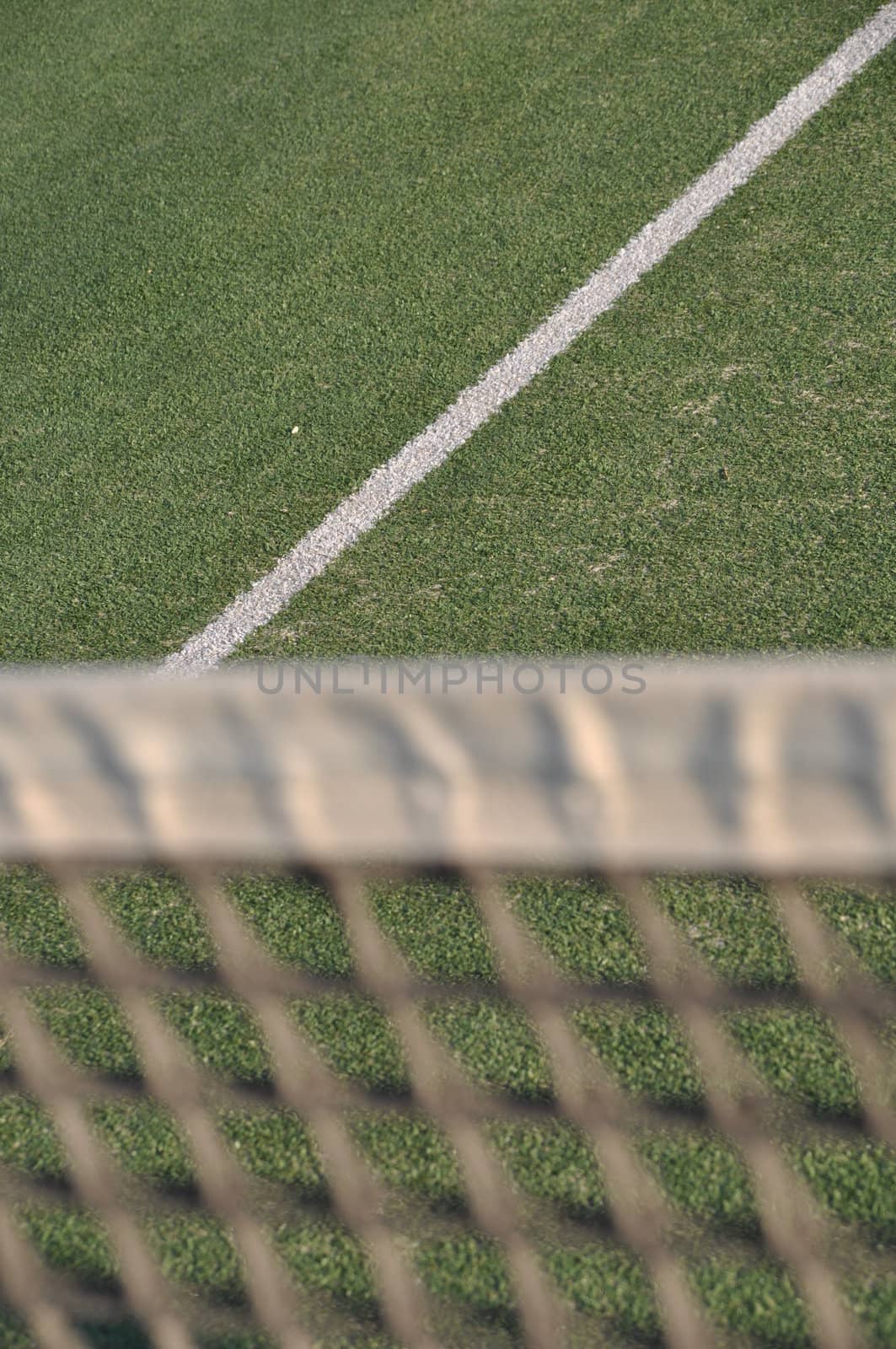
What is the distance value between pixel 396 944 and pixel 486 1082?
1.12 ft

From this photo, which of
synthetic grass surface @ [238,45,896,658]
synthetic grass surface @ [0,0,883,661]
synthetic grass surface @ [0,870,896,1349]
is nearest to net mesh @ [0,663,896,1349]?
synthetic grass surface @ [0,870,896,1349]

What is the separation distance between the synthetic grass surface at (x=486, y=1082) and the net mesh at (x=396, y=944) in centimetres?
2

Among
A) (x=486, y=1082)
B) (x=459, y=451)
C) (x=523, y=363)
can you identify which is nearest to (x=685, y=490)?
(x=459, y=451)

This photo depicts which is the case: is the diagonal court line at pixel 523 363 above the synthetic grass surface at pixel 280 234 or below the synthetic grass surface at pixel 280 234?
below

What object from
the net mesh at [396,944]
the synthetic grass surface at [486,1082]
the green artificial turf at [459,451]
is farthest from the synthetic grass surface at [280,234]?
the net mesh at [396,944]

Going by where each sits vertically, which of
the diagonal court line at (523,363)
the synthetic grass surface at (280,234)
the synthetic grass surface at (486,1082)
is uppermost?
the synthetic grass surface at (280,234)

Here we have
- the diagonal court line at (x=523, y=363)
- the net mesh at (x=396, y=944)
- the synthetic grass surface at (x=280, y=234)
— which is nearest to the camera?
the net mesh at (x=396, y=944)

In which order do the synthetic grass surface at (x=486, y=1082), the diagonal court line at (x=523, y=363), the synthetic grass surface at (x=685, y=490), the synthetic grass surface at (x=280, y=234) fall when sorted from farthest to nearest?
the synthetic grass surface at (x=280, y=234)
the diagonal court line at (x=523, y=363)
the synthetic grass surface at (x=685, y=490)
the synthetic grass surface at (x=486, y=1082)

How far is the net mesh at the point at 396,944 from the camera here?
1690mm

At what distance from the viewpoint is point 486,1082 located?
8.05 ft

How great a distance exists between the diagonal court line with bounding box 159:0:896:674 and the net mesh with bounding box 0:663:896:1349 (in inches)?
33.8

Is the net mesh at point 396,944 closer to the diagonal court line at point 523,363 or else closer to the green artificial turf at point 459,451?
the green artificial turf at point 459,451

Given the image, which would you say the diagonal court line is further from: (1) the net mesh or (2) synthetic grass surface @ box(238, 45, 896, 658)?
(1) the net mesh

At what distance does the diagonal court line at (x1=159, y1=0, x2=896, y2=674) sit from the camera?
3678 millimetres
